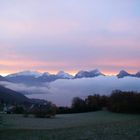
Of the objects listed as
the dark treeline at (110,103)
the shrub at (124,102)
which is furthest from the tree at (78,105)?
the shrub at (124,102)

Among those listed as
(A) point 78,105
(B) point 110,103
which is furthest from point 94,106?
(B) point 110,103

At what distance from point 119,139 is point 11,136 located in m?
11.4

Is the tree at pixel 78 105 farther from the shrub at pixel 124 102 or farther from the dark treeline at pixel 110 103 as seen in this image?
the shrub at pixel 124 102

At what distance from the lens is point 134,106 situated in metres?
81.8

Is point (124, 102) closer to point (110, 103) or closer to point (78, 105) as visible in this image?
point (110, 103)

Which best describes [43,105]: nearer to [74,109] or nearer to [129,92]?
[74,109]

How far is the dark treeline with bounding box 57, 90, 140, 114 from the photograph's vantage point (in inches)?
3254

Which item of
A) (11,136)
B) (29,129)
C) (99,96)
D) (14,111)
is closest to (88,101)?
(99,96)

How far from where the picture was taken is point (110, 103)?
88812 mm

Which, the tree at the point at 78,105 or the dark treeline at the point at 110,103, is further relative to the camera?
the tree at the point at 78,105

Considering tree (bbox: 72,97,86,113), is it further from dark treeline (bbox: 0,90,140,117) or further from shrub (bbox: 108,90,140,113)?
shrub (bbox: 108,90,140,113)

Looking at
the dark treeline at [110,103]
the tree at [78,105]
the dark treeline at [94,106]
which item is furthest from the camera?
the tree at [78,105]

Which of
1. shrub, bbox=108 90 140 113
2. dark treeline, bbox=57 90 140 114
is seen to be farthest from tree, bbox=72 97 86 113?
shrub, bbox=108 90 140 113

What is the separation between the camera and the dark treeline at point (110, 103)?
82.7 m
